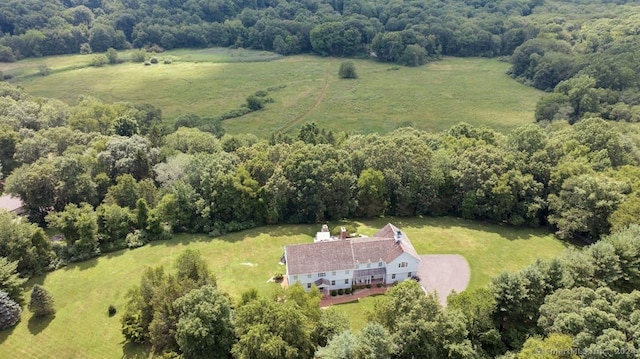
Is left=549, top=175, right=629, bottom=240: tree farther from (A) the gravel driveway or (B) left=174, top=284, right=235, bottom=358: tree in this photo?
(B) left=174, top=284, right=235, bottom=358: tree

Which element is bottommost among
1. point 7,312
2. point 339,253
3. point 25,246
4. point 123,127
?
point 7,312

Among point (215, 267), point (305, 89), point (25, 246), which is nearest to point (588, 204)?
point (215, 267)

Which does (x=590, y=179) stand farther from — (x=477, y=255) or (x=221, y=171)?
(x=221, y=171)

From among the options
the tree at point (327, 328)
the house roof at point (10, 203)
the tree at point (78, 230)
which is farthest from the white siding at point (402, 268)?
the house roof at point (10, 203)

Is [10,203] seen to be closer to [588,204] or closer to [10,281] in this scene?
[10,281]

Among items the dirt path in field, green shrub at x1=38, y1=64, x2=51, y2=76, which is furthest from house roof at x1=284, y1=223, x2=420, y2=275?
green shrub at x1=38, y1=64, x2=51, y2=76

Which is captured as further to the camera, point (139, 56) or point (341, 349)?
point (139, 56)

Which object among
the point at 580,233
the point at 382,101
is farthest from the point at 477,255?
the point at 382,101

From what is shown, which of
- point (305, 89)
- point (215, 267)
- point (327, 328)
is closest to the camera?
point (327, 328)
